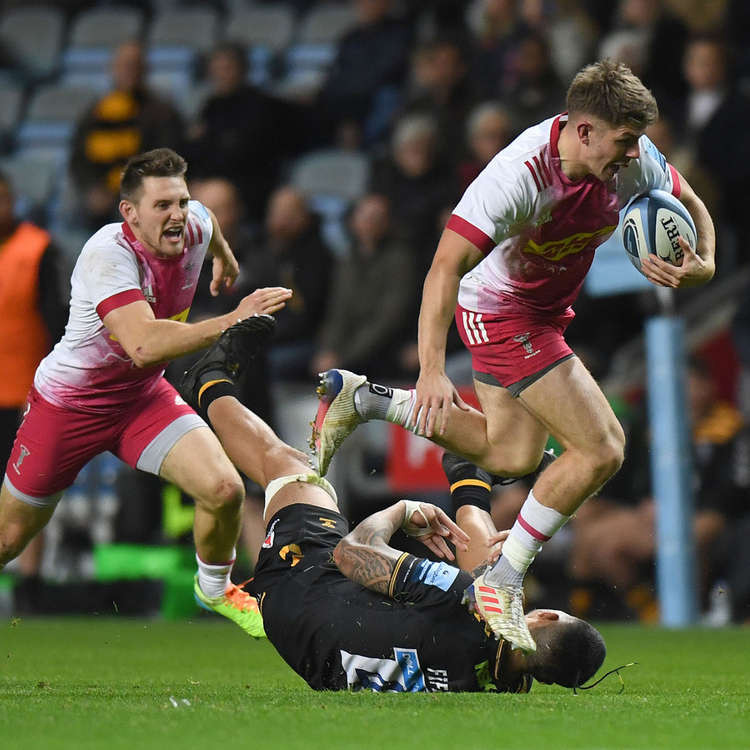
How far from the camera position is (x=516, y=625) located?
5.32 meters

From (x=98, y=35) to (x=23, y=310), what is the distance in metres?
7.36

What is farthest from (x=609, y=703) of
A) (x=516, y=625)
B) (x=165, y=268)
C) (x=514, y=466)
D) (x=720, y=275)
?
(x=720, y=275)

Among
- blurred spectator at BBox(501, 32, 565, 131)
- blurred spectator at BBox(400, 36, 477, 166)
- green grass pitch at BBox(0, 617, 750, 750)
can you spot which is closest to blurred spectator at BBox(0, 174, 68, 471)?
green grass pitch at BBox(0, 617, 750, 750)

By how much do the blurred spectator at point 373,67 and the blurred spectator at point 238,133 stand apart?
0.58 meters

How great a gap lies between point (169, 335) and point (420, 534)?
134 centimetres

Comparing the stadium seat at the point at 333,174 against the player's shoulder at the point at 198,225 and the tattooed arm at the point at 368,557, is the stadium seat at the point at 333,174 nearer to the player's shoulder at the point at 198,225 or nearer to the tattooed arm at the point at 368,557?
the player's shoulder at the point at 198,225

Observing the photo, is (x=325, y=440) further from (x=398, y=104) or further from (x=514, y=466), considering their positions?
(x=398, y=104)

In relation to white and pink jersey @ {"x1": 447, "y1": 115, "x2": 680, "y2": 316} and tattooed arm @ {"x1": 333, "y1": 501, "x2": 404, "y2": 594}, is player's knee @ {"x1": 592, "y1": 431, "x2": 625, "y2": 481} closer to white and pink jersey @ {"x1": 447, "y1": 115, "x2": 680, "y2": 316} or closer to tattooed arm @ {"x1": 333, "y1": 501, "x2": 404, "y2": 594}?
white and pink jersey @ {"x1": 447, "y1": 115, "x2": 680, "y2": 316}

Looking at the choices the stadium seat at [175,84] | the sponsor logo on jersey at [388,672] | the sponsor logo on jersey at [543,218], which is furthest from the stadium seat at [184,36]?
the sponsor logo on jersey at [388,672]

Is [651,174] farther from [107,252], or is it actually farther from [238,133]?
[238,133]

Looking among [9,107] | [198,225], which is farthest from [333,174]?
[198,225]

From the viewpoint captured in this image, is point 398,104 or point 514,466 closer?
point 514,466

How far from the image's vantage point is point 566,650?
5.27 metres

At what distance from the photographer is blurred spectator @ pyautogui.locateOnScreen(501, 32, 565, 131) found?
11.4m
